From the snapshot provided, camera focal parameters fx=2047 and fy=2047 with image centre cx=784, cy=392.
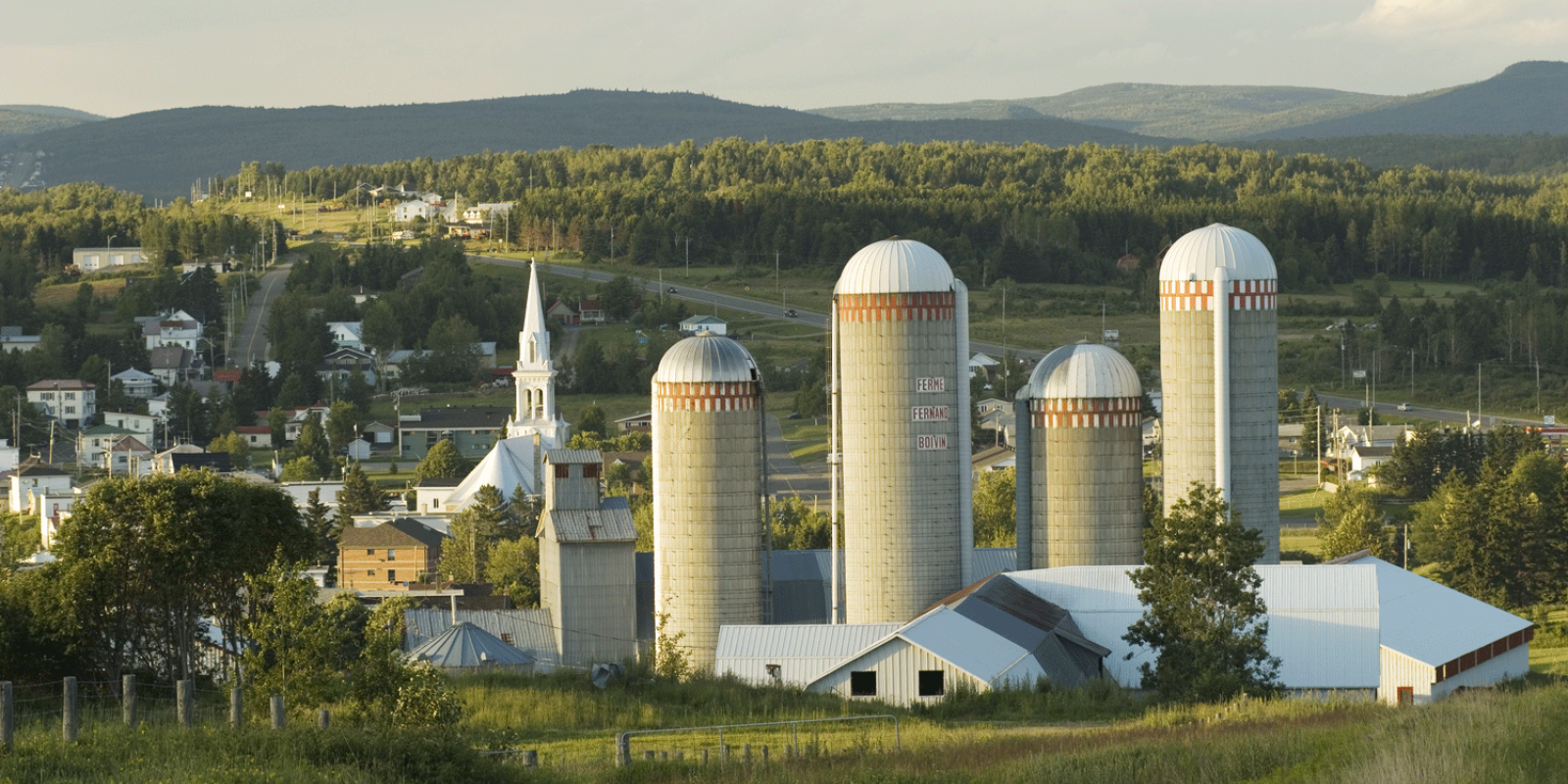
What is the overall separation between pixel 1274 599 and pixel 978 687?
9.10 m

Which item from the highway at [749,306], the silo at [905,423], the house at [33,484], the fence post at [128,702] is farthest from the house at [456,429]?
the fence post at [128,702]

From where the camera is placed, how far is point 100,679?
3966cm

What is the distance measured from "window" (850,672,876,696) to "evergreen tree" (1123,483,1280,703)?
6378 mm

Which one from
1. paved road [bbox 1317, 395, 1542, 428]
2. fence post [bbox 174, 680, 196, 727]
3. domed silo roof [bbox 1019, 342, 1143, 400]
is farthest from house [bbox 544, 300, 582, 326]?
fence post [bbox 174, 680, 196, 727]

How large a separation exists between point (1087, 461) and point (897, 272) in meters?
7.04

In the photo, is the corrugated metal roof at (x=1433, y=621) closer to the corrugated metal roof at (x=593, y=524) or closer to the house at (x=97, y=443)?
the corrugated metal roof at (x=593, y=524)

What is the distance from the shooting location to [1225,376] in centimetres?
5325

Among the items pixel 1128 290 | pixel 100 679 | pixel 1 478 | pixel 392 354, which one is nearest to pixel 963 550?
pixel 100 679

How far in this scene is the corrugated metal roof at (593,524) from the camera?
57219mm

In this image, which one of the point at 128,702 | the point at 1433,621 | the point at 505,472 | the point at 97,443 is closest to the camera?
the point at 128,702

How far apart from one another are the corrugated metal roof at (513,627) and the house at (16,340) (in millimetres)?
132981

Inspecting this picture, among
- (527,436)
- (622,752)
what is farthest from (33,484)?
(622,752)

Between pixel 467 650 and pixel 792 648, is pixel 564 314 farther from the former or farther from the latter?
pixel 792 648

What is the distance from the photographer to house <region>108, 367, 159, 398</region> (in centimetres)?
16662
